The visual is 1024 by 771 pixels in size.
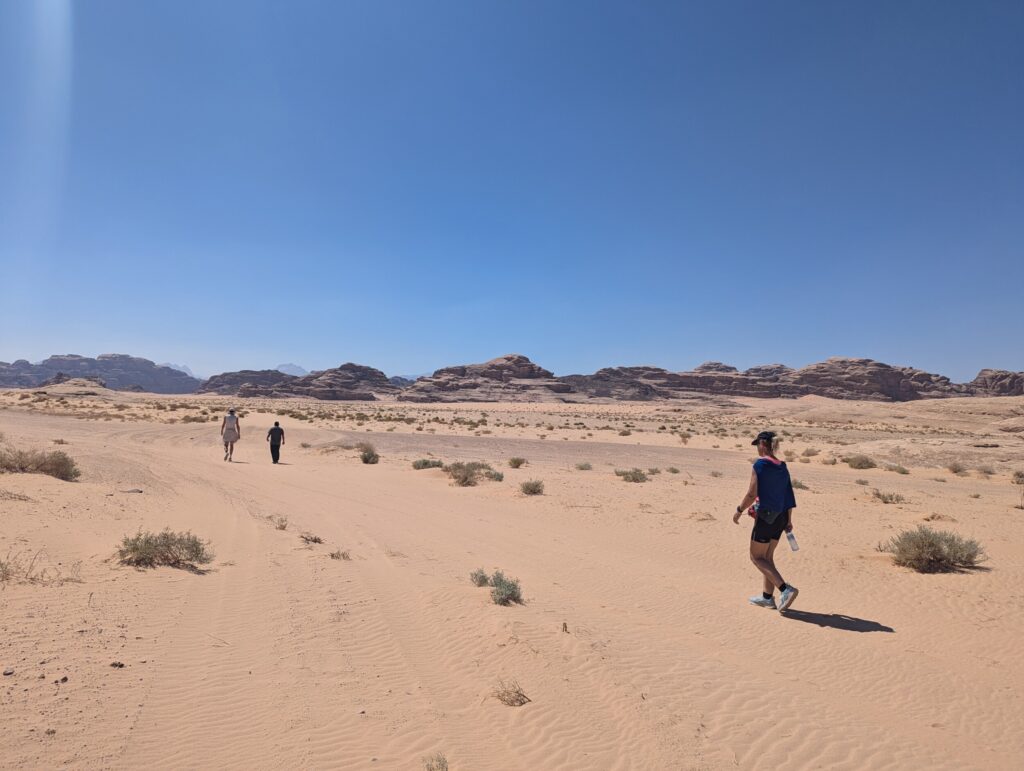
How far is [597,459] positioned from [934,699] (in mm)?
22358

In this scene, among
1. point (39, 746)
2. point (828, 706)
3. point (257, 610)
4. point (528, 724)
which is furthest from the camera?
point (257, 610)

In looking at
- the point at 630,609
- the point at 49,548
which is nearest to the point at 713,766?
the point at 630,609

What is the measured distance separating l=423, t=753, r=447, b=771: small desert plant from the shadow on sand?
198 inches

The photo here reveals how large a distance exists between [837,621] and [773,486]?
190 centimetres

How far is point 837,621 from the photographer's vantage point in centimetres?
662

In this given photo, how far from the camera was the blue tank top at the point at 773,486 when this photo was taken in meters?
6.42

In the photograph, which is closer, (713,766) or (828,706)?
(713,766)

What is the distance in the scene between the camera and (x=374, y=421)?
5088 centimetres

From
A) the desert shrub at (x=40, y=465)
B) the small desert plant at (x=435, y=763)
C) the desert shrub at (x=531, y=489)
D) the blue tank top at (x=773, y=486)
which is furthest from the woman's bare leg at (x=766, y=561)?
the desert shrub at (x=40, y=465)

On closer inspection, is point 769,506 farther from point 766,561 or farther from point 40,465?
point 40,465

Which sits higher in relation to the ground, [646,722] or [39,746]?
[39,746]

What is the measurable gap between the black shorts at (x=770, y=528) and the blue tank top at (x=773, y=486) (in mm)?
146

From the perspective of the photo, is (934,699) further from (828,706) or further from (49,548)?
(49,548)

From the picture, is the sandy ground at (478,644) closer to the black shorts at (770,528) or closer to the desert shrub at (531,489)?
the black shorts at (770,528)
